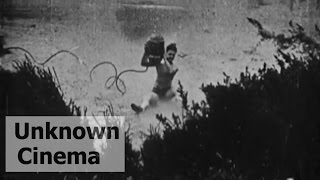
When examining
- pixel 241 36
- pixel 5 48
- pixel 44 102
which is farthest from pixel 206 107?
pixel 5 48

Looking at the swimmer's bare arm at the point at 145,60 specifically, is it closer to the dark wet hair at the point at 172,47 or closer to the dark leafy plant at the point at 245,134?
the dark wet hair at the point at 172,47

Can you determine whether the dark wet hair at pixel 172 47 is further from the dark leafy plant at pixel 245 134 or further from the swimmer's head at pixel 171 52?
the dark leafy plant at pixel 245 134

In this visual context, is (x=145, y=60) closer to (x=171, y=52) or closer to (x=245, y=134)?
(x=171, y=52)

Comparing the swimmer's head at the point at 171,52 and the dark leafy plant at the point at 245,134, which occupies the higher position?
the swimmer's head at the point at 171,52

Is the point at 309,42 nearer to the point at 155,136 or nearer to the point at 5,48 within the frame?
the point at 155,136

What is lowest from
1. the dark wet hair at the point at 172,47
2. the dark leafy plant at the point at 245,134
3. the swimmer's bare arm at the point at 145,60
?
the dark leafy plant at the point at 245,134

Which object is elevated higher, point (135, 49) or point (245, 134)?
point (135, 49)

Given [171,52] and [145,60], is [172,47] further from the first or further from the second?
[145,60]

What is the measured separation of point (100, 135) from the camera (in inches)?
80.5

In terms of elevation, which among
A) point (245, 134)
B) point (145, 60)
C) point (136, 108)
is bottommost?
point (245, 134)

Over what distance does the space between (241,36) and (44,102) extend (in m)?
0.85

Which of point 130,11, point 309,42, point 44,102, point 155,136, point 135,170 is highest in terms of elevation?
point 130,11

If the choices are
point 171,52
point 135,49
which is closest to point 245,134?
point 171,52

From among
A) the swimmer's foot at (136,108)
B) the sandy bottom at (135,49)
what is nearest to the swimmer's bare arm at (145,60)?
the sandy bottom at (135,49)
